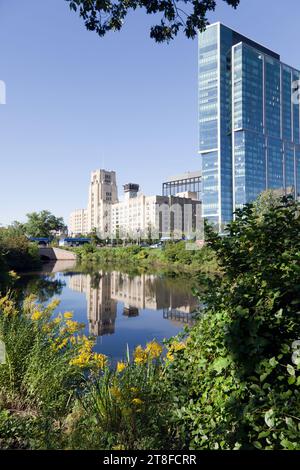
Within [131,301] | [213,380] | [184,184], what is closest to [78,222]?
[184,184]

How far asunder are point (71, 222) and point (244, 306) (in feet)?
553

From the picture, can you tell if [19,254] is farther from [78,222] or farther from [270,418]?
[78,222]

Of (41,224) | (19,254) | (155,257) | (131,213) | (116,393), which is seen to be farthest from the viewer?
(131,213)

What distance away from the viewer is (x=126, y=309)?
20.1 meters

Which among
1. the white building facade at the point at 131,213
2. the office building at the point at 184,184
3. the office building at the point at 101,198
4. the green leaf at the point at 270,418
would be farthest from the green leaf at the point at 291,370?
the office building at the point at 184,184

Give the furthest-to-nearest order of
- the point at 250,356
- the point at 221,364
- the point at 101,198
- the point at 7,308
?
the point at 101,198 → the point at 7,308 → the point at 221,364 → the point at 250,356

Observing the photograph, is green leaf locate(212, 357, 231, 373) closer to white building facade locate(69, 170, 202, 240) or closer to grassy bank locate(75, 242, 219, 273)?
grassy bank locate(75, 242, 219, 273)

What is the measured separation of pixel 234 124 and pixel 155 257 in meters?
56.3

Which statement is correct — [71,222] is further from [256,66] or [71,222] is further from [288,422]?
[288,422]

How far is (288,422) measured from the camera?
6.56 feet

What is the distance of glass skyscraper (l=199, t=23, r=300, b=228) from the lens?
93875mm

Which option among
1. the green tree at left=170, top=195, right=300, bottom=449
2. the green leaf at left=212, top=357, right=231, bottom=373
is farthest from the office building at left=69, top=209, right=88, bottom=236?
the green leaf at left=212, top=357, right=231, bottom=373

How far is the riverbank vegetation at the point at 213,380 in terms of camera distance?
227cm

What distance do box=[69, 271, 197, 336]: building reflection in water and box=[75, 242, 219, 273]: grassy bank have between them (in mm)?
6229
